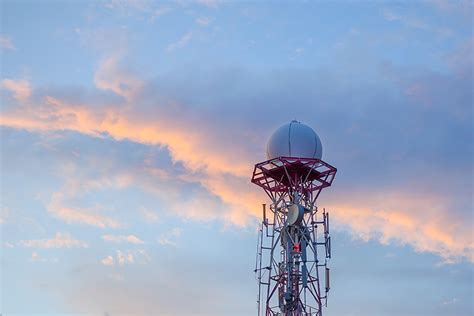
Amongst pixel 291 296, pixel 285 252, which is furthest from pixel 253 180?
pixel 291 296

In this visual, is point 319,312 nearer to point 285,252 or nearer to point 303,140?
point 285,252

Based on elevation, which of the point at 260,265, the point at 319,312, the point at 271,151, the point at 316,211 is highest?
the point at 271,151

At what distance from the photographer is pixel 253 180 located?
9156cm

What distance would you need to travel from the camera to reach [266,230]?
8956 centimetres

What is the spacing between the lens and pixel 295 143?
89312 millimetres

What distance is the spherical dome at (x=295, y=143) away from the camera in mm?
89250

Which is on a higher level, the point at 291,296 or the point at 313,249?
the point at 313,249

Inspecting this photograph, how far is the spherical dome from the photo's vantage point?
89250 mm

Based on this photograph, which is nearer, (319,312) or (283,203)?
(319,312)

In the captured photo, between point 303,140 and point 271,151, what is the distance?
4.34 metres

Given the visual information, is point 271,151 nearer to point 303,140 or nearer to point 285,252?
point 303,140

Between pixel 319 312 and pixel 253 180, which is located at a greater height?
pixel 253 180

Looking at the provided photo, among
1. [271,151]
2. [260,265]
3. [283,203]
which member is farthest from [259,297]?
[271,151]

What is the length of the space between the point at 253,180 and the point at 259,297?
48.9 feet
